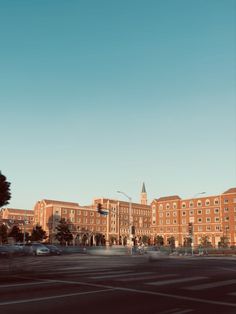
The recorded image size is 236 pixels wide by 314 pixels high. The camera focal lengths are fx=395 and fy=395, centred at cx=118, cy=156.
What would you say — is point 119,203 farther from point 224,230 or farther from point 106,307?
point 106,307

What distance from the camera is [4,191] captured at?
46031 mm

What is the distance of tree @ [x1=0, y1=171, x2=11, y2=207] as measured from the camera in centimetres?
4566

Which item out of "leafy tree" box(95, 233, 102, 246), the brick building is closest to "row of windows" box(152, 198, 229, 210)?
the brick building

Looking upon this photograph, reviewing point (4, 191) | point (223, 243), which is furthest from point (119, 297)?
point (223, 243)

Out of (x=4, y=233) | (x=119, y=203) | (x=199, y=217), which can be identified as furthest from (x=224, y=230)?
(x=4, y=233)

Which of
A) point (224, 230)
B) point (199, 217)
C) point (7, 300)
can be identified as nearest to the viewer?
point (7, 300)

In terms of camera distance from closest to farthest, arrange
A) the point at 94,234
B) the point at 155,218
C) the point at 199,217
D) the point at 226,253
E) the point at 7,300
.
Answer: the point at 7,300, the point at 226,253, the point at 199,217, the point at 155,218, the point at 94,234

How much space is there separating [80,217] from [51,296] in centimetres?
14870

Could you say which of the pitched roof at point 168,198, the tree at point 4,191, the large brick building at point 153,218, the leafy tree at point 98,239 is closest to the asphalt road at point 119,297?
the tree at point 4,191

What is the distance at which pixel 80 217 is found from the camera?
518 ft

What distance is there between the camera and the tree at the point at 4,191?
150ft

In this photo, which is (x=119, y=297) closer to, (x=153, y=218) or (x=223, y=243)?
(x=223, y=243)

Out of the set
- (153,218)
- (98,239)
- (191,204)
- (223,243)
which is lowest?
(223,243)

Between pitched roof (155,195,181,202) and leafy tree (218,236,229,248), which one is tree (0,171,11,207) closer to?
leafy tree (218,236,229,248)
